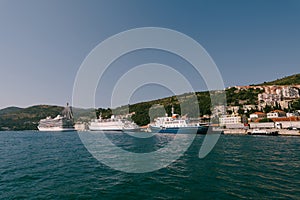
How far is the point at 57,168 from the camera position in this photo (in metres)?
17.8

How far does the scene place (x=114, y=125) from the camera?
110 meters

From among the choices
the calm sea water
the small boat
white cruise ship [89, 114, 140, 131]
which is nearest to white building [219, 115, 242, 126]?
the small boat

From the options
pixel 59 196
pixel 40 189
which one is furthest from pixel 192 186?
pixel 40 189

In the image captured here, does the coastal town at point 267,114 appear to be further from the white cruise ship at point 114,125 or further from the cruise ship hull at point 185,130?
the white cruise ship at point 114,125

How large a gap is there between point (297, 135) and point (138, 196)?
195ft

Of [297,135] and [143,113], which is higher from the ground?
[143,113]

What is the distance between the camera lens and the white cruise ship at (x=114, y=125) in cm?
10105

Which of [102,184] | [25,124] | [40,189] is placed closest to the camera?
[40,189]

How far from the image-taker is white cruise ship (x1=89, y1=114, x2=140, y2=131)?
332 feet

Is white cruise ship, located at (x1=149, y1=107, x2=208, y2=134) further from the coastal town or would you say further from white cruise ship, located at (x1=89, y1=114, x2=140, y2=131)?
white cruise ship, located at (x1=89, y1=114, x2=140, y2=131)

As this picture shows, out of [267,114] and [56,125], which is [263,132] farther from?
[56,125]

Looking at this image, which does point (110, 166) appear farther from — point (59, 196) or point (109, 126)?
point (109, 126)

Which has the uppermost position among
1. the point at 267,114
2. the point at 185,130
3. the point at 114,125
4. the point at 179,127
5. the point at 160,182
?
the point at 267,114

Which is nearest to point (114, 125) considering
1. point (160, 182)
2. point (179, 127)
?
point (179, 127)
